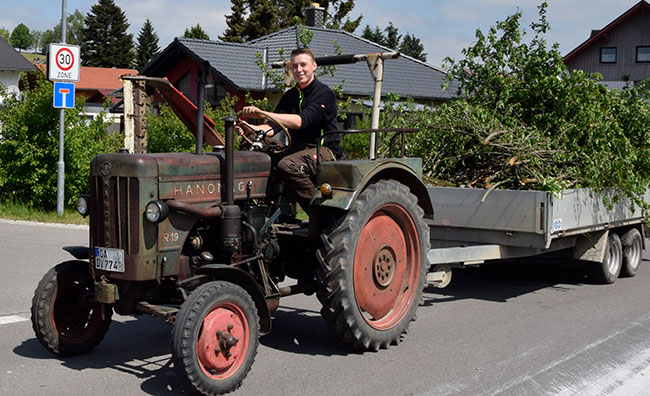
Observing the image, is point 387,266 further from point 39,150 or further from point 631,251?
point 39,150

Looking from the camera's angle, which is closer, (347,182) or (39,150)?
(347,182)

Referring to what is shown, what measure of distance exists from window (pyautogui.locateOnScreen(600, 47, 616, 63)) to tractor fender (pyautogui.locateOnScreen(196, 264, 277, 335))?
53.3m

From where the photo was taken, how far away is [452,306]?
825cm

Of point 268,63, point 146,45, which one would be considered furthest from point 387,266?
point 146,45

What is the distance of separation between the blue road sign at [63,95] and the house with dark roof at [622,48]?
4418 centimetres

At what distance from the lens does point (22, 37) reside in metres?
166

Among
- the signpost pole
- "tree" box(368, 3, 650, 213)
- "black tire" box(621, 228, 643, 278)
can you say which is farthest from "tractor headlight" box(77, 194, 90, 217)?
the signpost pole

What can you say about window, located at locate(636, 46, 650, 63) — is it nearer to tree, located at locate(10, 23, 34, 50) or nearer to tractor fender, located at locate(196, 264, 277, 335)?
tractor fender, located at locate(196, 264, 277, 335)

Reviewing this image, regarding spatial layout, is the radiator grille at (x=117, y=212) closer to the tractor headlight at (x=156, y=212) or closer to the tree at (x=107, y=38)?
the tractor headlight at (x=156, y=212)

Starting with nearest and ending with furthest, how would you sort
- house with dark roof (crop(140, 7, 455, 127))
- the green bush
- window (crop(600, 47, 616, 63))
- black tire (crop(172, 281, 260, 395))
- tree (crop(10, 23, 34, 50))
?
black tire (crop(172, 281, 260, 395)) < the green bush < house with dark roof (crop(140, 7, 455, 127)) < window (crop(600, 47, 616, 63)) < tree (crop(10, 23, 34, 50))

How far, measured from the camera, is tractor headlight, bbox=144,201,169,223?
200 inches

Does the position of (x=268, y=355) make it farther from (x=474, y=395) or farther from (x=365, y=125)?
(x=365, y=125)

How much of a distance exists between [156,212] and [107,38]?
92304mm

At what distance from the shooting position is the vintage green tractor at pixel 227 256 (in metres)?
5.11
